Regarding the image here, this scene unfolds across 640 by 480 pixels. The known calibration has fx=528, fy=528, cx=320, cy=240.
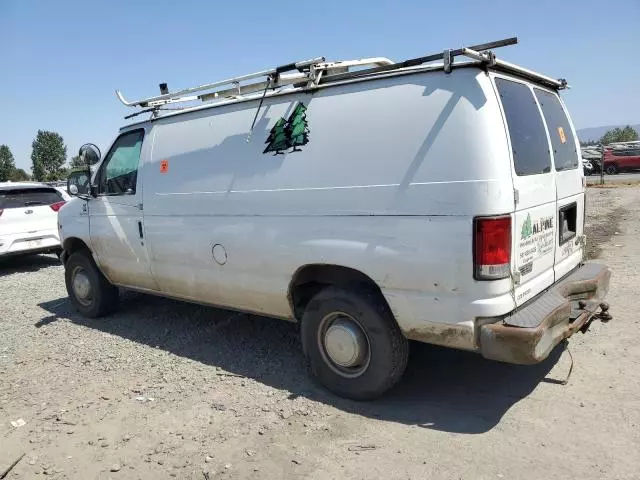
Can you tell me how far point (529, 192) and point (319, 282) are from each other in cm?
169

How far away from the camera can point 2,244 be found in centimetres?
952

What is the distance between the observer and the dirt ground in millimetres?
3154

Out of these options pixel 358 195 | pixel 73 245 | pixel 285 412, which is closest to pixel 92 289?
pixel 73 245

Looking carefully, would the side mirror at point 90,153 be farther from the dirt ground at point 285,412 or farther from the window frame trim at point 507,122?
the window frame trim at point 507,122

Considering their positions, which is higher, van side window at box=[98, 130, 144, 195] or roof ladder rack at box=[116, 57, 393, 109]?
roof ladder rack at box=[116, 57, 393, 109]

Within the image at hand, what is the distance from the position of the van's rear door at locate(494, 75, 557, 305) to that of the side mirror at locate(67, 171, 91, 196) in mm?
4600

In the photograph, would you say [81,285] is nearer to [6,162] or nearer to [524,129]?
[524,129]

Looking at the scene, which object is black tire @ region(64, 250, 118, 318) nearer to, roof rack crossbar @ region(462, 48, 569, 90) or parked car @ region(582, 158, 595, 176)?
roof rack crossbar @ region(462, 48, 569, 90)

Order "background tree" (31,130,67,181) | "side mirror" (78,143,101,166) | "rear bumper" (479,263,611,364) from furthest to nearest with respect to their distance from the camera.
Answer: "background tree" (31,130,67,181)
"side mirror" (78,143,101,166)
"rear bumper" (479,263,611,364)

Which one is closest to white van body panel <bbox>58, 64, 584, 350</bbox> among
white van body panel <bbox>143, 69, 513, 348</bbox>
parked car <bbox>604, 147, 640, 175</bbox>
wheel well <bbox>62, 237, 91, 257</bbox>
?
white van body panel <bbox>143, 69, 513, 348</bbox>

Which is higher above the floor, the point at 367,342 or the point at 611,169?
the point at 611,169

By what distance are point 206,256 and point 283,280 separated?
0.94 meters

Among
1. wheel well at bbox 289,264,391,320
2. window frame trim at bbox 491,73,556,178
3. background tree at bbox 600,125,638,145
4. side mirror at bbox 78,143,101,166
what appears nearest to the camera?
window frame trim at bbox 491,73,556,178

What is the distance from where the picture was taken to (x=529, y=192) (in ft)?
11.3
